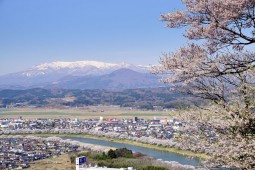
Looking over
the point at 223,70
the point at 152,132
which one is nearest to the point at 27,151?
the point at 152,132

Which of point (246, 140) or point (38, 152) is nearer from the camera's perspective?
point (246, 140)

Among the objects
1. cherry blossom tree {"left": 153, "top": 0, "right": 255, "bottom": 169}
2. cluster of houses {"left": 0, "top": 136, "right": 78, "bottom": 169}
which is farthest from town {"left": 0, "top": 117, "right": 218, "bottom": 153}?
cluster of houses {"left": 0, "top": 136, "right": 78, "bottom": 169}

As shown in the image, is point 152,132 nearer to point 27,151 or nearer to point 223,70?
point 27,151

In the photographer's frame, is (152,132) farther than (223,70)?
Yes

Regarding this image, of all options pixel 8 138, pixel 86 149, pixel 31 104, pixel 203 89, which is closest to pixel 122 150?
pixel 86 149

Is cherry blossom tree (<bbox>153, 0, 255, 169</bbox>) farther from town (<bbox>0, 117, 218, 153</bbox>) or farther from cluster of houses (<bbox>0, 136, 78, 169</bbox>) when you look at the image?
cluster of houses (<bbox>0, 136, 78, 169</bbox>)

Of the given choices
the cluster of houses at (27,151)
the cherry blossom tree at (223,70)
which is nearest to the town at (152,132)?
the cherry blossom tree at (223,70)

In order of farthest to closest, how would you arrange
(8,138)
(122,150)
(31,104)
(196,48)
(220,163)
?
(31,104) → (8,138) → (122,150) → (196,48) → (220,163)

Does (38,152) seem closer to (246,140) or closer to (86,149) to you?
(86,149)
